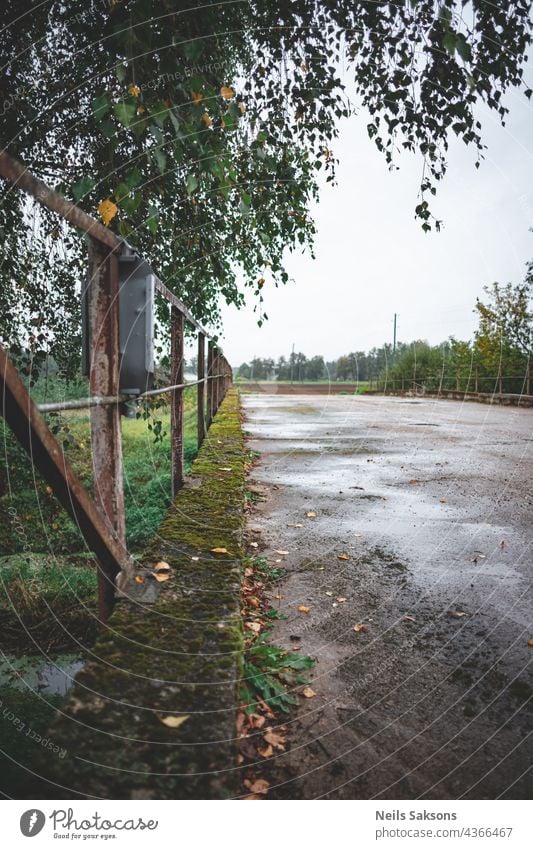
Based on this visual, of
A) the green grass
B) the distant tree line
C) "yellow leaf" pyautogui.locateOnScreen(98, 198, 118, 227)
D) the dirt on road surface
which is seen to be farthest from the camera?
the distant tree line

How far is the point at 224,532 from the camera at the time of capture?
219cm

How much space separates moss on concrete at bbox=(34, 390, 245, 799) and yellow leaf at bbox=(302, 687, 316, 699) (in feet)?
1.32

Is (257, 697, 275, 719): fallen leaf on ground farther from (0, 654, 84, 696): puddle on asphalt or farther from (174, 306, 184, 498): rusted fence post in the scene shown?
(0, 654, 84, 696): puddle on asphalt

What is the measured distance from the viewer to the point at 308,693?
1.61 meters

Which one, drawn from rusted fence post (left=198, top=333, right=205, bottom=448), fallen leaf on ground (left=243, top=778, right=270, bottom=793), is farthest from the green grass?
fallen leaf on ground (left=243, top=778, right=270, bottom=793)

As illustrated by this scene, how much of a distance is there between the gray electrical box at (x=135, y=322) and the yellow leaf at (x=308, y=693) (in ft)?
3.93

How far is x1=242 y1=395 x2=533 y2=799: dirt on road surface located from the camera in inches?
51.3

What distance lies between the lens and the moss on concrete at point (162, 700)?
87 centimetres

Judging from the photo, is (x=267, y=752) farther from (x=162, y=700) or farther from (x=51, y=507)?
(x=51, y=507)

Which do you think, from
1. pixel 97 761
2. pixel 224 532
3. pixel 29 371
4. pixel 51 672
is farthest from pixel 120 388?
pixel 51 672

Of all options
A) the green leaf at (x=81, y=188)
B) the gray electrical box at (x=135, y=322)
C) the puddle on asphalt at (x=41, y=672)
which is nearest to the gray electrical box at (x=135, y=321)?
the gray electrical box at (x=135, y=322)

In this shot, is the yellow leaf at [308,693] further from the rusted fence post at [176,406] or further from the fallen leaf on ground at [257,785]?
the rusted fence post at [176,406]
